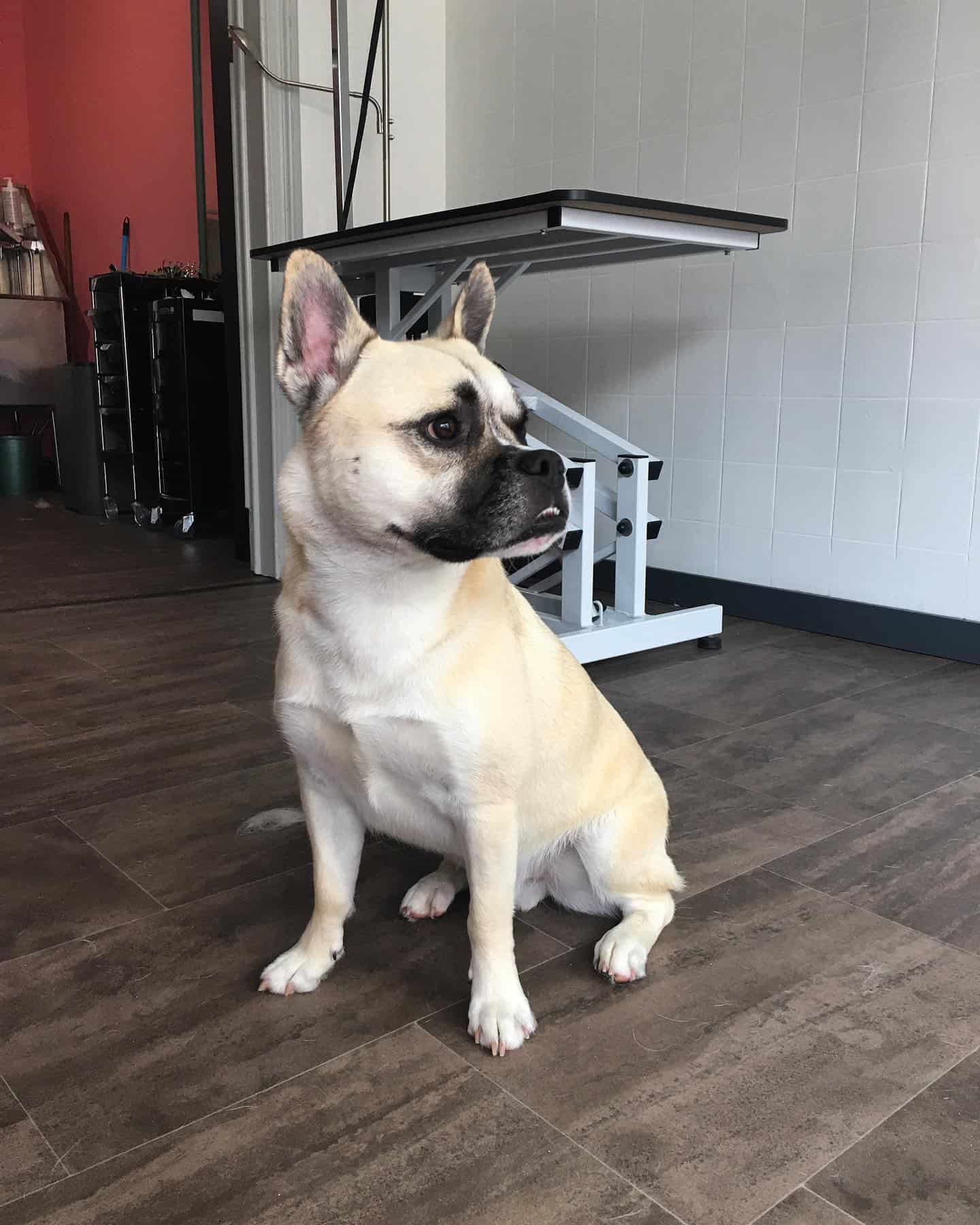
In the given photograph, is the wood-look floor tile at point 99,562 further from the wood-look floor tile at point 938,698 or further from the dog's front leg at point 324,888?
the dog's front leg at point 324,888

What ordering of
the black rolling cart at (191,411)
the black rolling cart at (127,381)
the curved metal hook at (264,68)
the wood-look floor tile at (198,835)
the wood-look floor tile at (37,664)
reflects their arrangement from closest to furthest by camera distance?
the wood-look floor tile at (198,835) → the wood-look floor tile at (37,664) → the curved metal hook at (264,68) → the black rolling cart at (191,411) → the black rolling cart at (127,381)

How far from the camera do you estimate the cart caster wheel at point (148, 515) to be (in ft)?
17.7

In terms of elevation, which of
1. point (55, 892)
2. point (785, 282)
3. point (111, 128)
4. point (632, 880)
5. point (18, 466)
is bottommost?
point (55, 892)

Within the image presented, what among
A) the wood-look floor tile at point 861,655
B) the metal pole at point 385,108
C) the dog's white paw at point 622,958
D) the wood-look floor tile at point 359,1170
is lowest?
the wood-look floor tile at point 359,1170

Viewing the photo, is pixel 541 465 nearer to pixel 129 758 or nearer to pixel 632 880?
pixel 632 880

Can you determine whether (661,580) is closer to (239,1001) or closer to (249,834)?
(249,834)

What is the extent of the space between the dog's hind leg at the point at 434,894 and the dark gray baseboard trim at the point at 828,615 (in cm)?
191

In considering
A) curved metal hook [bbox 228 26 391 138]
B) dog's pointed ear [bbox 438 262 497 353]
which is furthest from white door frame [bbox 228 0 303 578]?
dog's pointed ear [bbox 438 262 497 353]

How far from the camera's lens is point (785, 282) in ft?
10.2

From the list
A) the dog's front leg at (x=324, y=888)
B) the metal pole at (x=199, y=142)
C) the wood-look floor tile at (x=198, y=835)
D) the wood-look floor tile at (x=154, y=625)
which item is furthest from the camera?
the metal pole at (x=199, y=142)

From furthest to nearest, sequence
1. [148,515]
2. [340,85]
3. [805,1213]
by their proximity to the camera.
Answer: [148,515] < [340,85] < [805,1213]

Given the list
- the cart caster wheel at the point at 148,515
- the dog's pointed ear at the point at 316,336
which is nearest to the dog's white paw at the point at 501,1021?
the dog's pointed ear at the point at 316,336

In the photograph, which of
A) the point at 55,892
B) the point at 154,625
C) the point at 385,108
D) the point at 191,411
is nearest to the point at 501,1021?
the point at 55,892

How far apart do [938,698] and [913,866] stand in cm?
99
